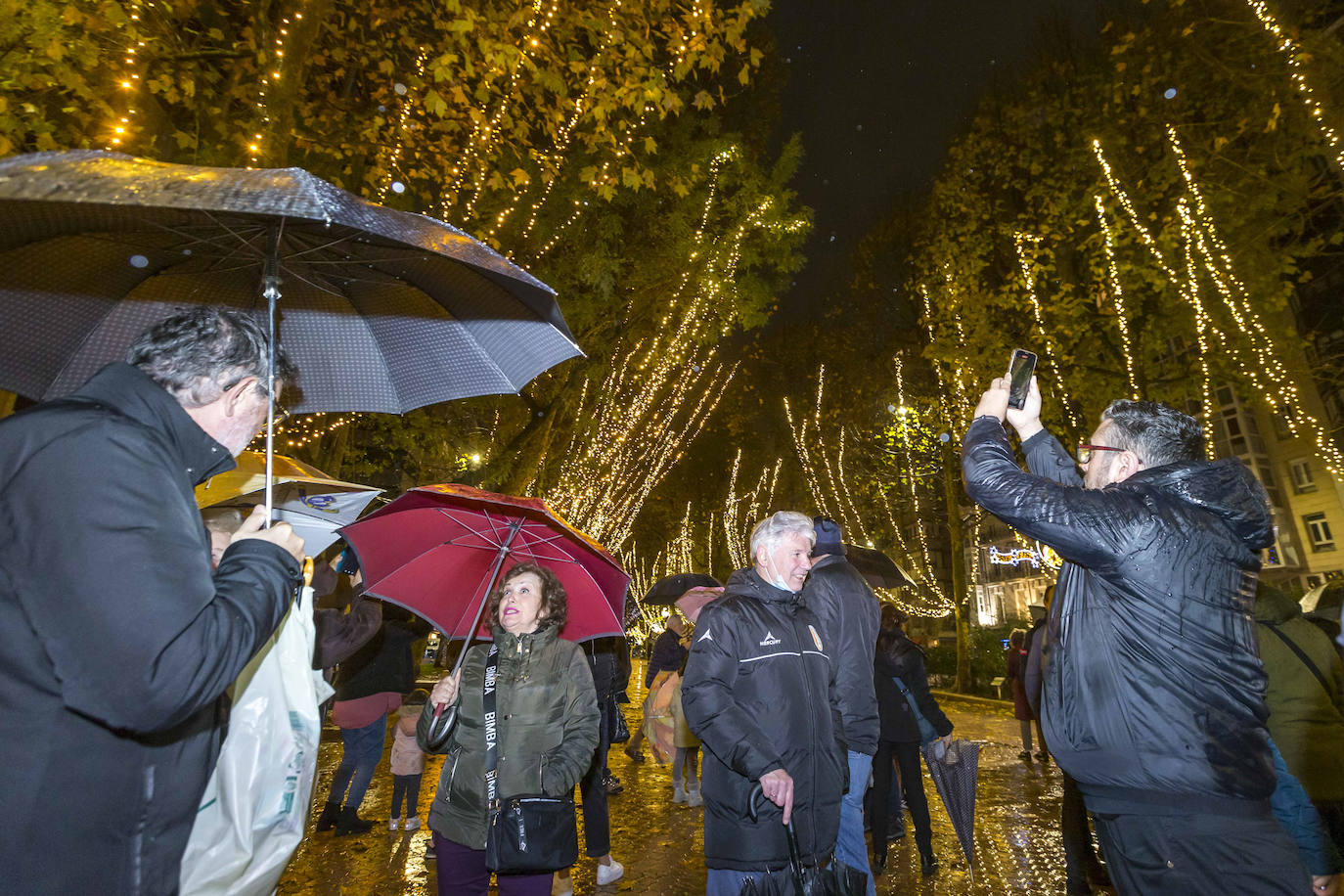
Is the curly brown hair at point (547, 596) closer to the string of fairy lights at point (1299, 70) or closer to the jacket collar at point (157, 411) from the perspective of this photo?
the jacket collar at point (157, 411)

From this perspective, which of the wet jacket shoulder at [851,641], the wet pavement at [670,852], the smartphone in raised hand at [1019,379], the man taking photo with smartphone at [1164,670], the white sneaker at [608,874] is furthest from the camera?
the white sneaker at [608,874]

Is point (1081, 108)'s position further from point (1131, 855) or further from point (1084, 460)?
point (1131, 855)

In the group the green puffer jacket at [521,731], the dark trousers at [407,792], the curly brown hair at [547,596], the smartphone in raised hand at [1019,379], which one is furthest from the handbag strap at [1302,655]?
the dark trousers at [407,792]

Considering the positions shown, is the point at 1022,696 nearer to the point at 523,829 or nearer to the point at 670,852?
the point at 670,852

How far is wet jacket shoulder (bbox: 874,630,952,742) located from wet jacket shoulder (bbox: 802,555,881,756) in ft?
5.15

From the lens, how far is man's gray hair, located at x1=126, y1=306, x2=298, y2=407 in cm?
181

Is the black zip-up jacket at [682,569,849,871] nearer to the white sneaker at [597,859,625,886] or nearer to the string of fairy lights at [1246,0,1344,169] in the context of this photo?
the white sneaker at [597,859,625,886]

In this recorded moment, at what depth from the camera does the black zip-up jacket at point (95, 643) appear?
139cm

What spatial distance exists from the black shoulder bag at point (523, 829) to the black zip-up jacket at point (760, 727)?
654 millimetres

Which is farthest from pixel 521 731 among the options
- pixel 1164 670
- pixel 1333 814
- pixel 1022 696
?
pixel 1022 696

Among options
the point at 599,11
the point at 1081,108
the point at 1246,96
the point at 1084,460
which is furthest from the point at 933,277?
the point at 1084,460

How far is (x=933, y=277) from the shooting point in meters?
17.2

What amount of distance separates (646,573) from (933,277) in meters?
25.6

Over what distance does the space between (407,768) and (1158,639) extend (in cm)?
653
